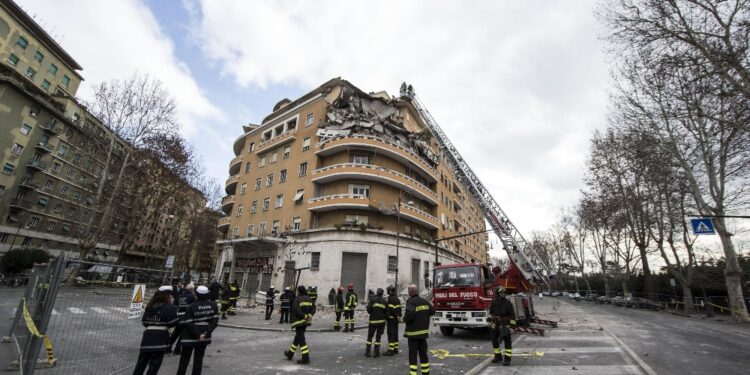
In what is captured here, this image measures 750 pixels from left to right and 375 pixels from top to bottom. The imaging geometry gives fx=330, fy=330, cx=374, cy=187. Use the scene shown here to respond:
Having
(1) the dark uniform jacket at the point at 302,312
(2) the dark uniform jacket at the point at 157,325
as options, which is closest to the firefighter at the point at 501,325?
(1) the dark uniform jacket at the point at 302,312

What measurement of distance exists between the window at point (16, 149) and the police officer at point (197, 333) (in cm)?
5183

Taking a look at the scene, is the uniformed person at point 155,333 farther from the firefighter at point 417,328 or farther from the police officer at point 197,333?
the firefighter at point 417,328

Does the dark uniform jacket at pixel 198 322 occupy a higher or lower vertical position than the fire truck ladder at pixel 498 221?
lower

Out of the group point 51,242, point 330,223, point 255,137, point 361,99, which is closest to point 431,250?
point 330,223

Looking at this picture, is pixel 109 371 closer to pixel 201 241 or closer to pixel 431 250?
pixel 431 250

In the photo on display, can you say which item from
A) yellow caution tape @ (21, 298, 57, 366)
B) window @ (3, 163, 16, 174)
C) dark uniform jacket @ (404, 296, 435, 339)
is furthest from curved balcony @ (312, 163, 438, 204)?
window @ (3, 163, 16, 174)

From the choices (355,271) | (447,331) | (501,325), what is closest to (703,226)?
(447,331)

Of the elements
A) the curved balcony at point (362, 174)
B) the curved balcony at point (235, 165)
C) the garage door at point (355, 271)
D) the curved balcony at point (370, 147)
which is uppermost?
the curved balcony at point (235, 165)

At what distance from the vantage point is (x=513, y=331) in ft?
43.7

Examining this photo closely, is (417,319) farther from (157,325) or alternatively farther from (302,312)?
(157,325)

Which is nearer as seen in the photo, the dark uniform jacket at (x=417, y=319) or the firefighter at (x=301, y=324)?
the dark uniform jacket at (x=417, y=319)

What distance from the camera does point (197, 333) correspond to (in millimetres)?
5867

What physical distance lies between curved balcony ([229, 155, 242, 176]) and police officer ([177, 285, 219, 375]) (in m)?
37.0

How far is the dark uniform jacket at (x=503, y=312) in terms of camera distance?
26.5 feet
